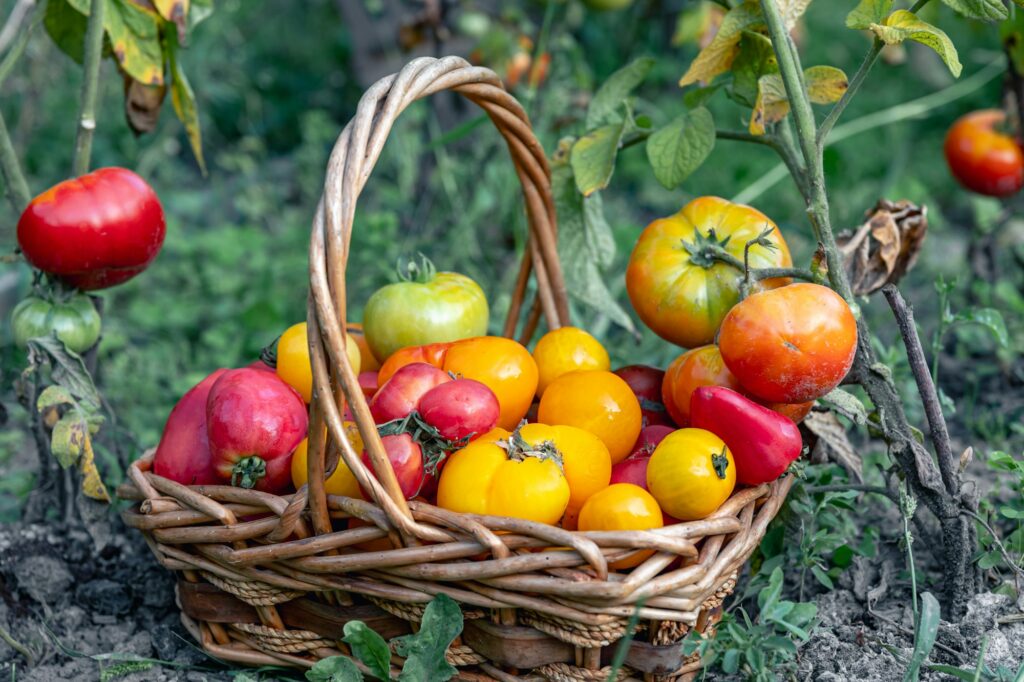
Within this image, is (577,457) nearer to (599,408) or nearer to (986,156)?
(599,408)

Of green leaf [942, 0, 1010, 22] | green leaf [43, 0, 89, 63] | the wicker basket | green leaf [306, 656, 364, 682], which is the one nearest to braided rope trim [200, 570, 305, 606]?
the wicker basket

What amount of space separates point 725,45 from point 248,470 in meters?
0.98

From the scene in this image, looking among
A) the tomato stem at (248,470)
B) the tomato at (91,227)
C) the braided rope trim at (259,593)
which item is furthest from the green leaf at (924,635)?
the tomato at (91,227)

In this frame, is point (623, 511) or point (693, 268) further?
point (693, 268)

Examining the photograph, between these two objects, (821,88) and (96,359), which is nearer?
(821,88)

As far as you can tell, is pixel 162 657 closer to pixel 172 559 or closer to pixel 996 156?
pixel 172 559

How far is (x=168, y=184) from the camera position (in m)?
3.69

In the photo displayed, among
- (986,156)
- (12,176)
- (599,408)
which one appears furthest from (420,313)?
(986,156)

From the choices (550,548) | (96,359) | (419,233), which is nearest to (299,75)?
(419,233)

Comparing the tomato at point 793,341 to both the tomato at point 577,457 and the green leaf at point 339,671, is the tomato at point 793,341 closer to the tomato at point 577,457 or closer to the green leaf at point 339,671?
the tomato at point 577,457

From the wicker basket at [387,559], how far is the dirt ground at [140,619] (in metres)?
0.14

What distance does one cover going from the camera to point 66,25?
72.2 inches

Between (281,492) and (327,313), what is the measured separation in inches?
15.9

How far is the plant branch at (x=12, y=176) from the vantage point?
162cm
